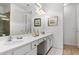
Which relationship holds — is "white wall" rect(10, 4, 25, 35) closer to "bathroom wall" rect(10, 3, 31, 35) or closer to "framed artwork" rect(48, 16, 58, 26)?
"bathroom wall" rect(10, 3, 31, 35)

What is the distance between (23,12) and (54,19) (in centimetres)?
75

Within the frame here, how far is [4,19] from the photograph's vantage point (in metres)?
1.96

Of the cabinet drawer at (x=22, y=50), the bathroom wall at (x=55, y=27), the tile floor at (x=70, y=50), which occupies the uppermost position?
the bathroom wall at (x=55, y=27)

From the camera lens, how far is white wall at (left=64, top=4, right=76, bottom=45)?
203cm

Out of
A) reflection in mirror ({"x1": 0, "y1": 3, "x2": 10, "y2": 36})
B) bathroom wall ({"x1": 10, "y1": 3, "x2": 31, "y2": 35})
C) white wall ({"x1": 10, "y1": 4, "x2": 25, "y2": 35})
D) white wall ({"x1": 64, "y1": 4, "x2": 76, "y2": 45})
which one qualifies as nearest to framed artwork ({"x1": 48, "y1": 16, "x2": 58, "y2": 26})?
white wall ({"x1": 64, "y1": 4, "x2": 76, "y2": 45})

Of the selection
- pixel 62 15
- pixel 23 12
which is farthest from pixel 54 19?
pixel 23 12

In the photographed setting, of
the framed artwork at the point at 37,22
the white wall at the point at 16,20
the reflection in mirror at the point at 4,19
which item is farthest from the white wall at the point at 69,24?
the reflection in mirror at the point at 4,19

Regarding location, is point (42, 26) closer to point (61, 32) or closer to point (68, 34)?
point (61, 32)

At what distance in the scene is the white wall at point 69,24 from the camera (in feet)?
6.64

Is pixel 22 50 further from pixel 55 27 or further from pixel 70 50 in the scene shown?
pixel 70 50

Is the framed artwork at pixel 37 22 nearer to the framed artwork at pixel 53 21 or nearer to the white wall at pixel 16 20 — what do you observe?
the framed artwork at pixel 53 21

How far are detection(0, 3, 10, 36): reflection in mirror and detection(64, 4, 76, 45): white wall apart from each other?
3.68 ft

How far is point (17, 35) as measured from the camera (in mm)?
2270

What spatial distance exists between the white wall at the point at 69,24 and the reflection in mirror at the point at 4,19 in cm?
112
